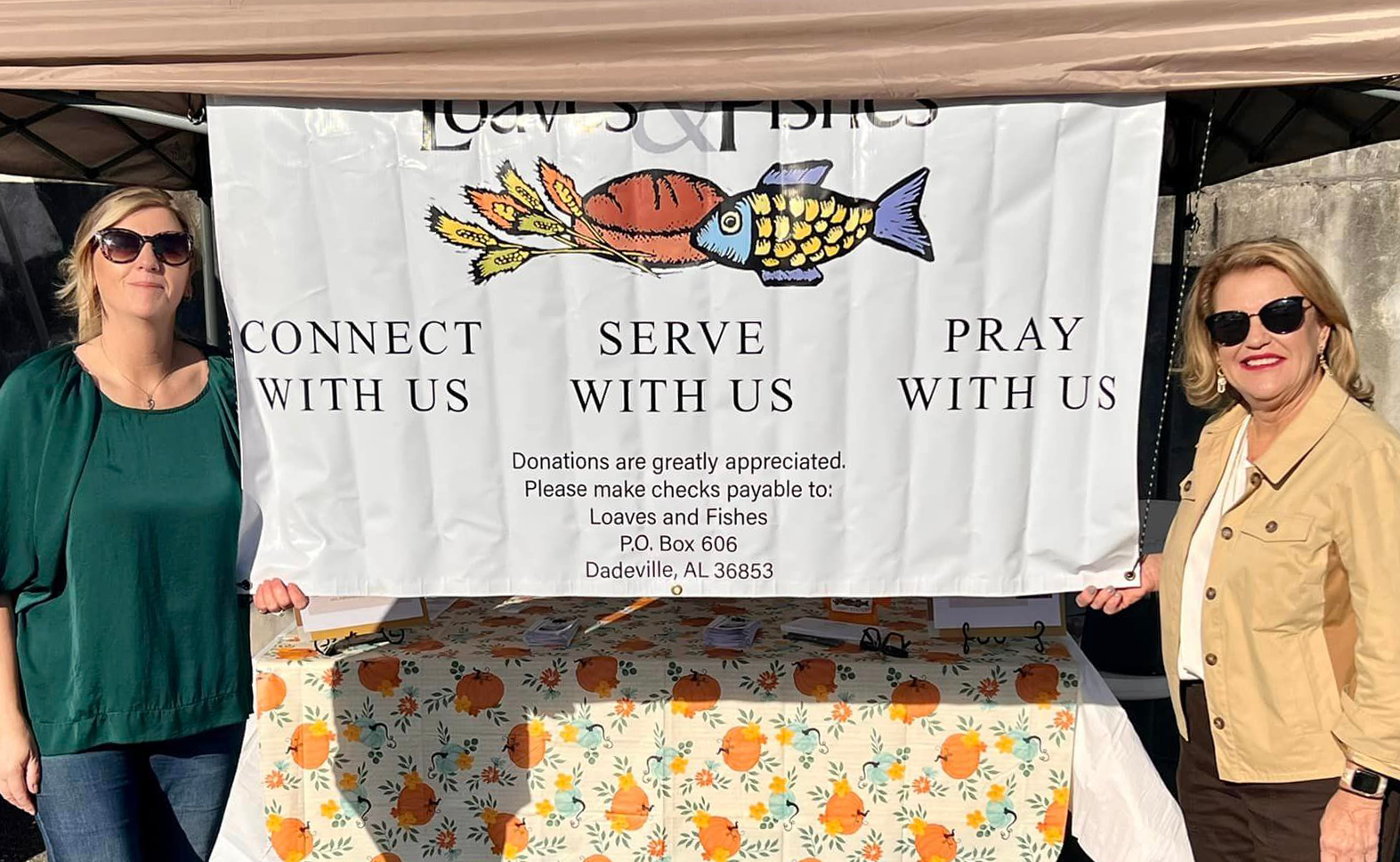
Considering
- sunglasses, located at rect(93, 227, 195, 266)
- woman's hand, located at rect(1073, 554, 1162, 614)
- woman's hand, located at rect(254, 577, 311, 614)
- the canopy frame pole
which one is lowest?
woman's hand, located at rect(1073, 554, 1162, 614)

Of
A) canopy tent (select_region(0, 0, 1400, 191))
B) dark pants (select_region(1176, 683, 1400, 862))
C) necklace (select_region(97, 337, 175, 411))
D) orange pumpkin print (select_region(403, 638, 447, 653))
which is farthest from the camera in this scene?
orange pumpkin print (select_region(403, 638, 447, 653))

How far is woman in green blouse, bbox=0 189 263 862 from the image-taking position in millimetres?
1881

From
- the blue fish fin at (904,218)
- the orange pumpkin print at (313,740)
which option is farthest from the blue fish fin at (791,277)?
the orange pumpkin print at (313,740)

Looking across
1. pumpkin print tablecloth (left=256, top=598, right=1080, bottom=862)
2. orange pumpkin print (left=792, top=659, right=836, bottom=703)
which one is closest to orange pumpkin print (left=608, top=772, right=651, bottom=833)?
pumpkin print tablecloth (left=256, top=598, right=1080, bottom=862)

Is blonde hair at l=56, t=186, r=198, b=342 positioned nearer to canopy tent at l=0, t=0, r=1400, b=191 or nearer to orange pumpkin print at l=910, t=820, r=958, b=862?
canopy tent at l=0, t=0, r=1400, b=191

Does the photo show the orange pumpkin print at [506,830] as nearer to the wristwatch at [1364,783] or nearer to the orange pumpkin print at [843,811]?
the orange pumpkin print at [843,811]

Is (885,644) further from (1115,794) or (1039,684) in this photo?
(1115,794)

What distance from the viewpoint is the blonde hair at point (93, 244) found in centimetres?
191

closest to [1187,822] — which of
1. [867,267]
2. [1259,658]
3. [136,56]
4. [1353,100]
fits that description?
[1259,658]

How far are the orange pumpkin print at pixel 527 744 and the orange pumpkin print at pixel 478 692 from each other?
9 cm

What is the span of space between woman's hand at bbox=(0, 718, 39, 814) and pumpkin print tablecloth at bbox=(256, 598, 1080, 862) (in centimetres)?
63

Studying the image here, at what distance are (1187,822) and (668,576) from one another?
4.26 feet

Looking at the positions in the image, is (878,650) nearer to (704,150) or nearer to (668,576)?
(668,576)

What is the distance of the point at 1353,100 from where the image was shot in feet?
7.78
